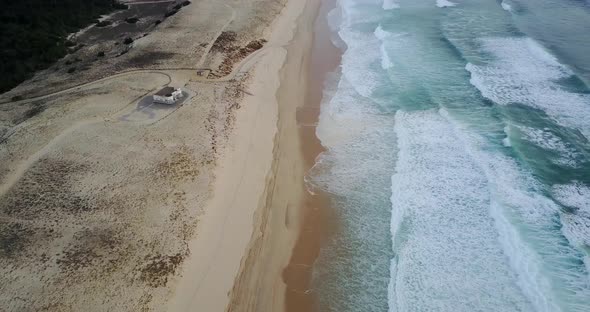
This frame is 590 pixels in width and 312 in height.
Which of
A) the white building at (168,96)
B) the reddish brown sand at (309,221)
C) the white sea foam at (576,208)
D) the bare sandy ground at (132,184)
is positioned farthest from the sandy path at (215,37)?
the white sea foam at (576,208)

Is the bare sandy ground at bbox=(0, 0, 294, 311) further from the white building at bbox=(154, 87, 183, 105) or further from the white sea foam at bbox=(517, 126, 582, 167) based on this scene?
the white sea foam at bbox=(517, 126, 582, 167)

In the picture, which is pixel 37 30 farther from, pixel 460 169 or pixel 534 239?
pixel 534 239

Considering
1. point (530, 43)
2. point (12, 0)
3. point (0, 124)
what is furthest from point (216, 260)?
point (12, 0)

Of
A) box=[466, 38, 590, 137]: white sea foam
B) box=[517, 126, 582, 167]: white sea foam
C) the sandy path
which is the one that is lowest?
box=[517, 126, 582, 167]: white sea foam

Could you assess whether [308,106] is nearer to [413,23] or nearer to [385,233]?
[385,233]

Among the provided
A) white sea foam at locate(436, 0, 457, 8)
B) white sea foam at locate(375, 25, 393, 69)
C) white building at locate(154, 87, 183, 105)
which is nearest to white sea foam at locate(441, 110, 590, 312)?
white sea foam at locate(375, 25, 393, 69)
